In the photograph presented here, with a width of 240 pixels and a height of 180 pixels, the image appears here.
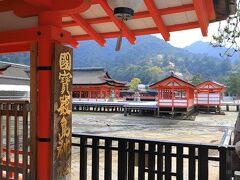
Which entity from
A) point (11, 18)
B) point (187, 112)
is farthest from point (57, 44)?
point (187, 112)

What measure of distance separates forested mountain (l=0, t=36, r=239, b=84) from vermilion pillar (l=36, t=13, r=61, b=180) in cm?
9126

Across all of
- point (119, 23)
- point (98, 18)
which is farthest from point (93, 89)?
point (119, 23)

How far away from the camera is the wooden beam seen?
3605 millimetres

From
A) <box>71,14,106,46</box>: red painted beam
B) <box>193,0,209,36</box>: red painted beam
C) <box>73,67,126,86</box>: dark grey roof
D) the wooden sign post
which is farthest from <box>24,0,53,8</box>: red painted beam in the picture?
<box>73,67,126,86</box>: dark grey roof

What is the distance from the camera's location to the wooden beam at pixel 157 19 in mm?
A: 3605

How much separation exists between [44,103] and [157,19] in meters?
1.93

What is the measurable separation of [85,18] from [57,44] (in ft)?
3.62

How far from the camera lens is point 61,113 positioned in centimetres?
338

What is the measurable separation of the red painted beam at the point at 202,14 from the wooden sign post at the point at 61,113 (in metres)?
1.67

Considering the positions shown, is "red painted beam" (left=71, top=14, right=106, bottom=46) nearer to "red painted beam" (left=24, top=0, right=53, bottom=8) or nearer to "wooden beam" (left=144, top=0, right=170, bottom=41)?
"red painted beam" (left=24, top=0, right=53, bottom=8)

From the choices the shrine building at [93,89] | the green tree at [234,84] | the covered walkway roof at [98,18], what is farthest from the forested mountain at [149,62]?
the covered walkway roof at [98,18]

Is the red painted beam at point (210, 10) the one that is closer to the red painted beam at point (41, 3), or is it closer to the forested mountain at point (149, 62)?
the red painted beam at point (41, 3)

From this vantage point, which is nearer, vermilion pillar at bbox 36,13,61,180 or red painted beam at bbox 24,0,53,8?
red painted beam at bbox 24,0,53,8

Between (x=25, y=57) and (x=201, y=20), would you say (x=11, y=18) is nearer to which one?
(x=201, y=20)
